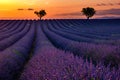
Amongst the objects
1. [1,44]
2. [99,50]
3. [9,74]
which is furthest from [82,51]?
[1,44]

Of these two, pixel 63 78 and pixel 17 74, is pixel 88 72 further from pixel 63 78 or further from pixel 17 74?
pixel 17 74

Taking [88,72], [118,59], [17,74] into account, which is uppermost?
[88,72]

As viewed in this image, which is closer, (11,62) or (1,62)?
(1,62)

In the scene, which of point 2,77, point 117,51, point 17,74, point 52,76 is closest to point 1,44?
point 17,74

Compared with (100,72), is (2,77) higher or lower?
lower

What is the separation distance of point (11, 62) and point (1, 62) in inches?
35.4

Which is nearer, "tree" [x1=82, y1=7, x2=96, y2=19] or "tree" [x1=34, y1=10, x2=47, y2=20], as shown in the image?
"tree" [x1=82, y1=7, x2=96, y2=19]

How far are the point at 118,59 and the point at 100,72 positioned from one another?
15.3 ft

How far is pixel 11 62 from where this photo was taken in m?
11.6

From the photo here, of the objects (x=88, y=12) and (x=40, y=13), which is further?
(x=40, y=13)

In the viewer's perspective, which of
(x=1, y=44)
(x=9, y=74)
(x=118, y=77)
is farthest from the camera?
(x=1, y=44)

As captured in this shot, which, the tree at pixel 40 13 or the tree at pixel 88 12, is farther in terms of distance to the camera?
the tree at pixel 40 13

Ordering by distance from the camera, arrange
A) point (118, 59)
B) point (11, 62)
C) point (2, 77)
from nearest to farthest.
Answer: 1. point (118, 59)
2. point (2, 77)
3. point (11, 62)

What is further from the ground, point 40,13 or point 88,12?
point 88,12
